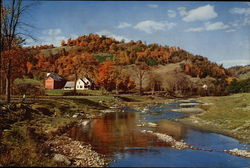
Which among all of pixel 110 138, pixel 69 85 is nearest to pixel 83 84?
pixel 69 85

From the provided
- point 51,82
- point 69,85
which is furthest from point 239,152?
point 51,82

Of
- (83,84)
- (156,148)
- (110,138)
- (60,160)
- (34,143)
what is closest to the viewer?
(60,160)

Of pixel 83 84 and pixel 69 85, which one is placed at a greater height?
pixel 83 84

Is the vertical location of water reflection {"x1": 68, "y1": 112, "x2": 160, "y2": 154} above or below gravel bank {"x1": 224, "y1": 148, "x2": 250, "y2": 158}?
above

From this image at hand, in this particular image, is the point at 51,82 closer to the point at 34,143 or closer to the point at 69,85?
the point at 69,85

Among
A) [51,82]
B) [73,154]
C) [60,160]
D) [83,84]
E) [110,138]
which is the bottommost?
[110,138]

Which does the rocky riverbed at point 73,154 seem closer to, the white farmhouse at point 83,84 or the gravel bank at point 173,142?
the gravel bank at point 173,142

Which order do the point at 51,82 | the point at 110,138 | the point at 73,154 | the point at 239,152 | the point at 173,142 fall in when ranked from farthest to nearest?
1. the point at 51,82
2. the point at 110,138
3. the point at 173,142
4. the point at 239,152
5. the point at 73,154

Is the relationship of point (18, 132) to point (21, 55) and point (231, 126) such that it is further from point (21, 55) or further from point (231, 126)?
point (231, 126)

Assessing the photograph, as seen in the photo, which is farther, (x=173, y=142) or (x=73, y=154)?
(x=173, y=142)

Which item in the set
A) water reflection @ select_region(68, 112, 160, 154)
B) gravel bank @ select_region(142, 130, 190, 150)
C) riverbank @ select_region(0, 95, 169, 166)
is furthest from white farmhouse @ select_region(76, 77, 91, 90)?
gravel bank @ select_region(142, 130, 190, 150)

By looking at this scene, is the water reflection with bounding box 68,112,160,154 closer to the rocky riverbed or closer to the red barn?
the rocky riverbed

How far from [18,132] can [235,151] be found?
745 inches

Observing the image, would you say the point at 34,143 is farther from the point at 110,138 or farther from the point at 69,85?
the point at 69,85
